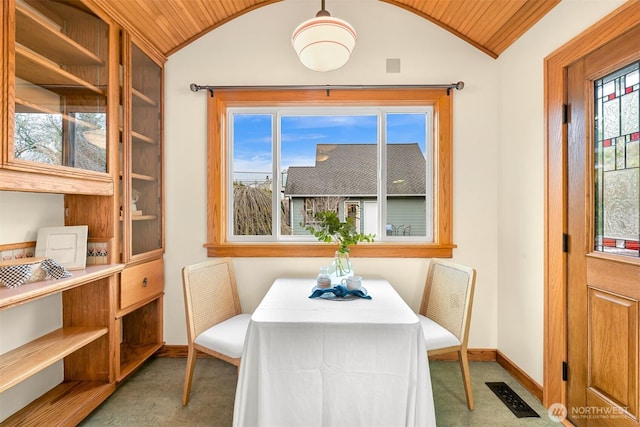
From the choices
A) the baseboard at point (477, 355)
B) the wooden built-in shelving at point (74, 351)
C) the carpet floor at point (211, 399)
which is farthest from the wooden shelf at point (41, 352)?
the baseboard at point (477, 355)

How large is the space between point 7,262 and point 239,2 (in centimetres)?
232

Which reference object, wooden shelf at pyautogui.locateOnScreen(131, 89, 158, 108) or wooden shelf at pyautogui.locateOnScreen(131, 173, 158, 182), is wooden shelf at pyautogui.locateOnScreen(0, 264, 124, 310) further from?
wooden shelf at pyautogui.locateOnScreen(131, 89, 158, 108)

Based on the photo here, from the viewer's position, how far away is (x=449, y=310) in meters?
2.18

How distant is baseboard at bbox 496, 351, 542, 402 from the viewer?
2.14 meters

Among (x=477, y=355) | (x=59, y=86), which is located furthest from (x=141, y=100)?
(x=477, y=355)

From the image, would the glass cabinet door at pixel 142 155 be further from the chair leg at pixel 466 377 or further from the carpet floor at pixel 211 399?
the chair leg at pixel 466 377

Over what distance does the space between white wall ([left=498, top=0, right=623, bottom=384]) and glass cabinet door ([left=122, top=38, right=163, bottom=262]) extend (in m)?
2.75

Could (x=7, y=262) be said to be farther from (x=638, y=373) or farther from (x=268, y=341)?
(x=638, y=373)

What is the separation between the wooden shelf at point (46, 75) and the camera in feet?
4.93

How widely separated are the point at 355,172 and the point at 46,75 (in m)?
2.07

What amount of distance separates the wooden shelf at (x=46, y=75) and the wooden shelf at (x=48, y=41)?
50 millimetres

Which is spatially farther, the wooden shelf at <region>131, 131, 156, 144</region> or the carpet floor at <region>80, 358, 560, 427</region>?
the wooden shelf at <region>131, 131, 156, 144</region>

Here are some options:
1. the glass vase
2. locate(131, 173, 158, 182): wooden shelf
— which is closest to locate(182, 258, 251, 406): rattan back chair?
the glass vase

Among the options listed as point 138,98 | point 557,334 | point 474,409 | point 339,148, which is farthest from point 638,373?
point 138,98
